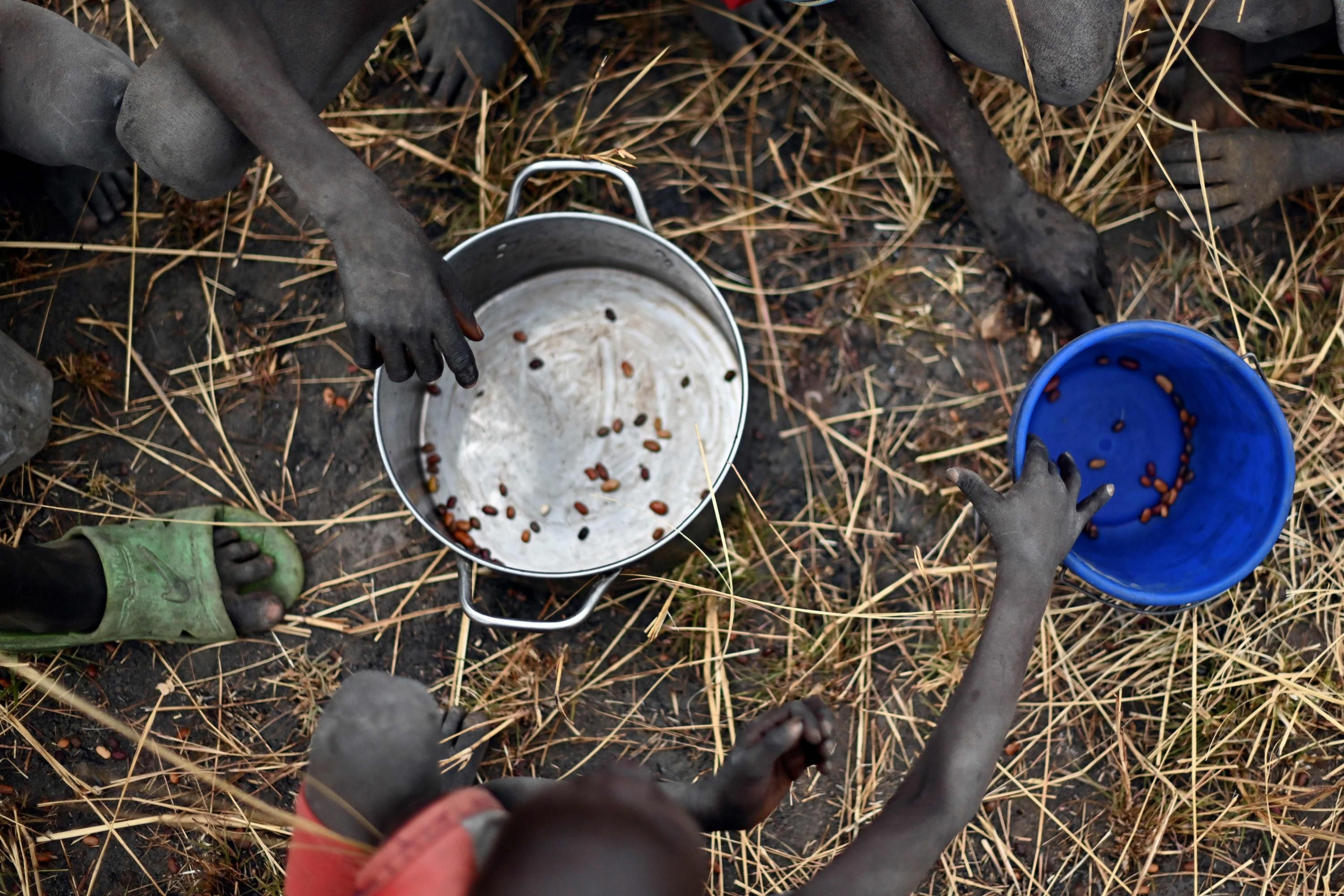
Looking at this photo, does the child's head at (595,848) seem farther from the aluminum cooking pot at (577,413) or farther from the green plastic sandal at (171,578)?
the green plastic sandal at (171,578)

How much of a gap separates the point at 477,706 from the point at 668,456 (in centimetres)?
77

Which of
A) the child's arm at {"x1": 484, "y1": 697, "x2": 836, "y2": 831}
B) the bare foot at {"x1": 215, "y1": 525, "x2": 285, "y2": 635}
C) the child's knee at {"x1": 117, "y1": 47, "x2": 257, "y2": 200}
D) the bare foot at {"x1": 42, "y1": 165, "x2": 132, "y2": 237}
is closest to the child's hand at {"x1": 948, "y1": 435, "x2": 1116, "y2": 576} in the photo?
the child's arm at {"x1": 484, "y1": 697, "x2": 836, "y2": 831}

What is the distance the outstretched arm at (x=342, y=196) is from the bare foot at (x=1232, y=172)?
173 centimetres

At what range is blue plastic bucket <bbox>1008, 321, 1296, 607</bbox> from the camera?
2.00 metres

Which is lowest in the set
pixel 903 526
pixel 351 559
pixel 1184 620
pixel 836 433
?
pixel 1184 620

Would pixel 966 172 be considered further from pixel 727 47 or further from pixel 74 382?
pixel 74 382

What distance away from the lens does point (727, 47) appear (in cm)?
248

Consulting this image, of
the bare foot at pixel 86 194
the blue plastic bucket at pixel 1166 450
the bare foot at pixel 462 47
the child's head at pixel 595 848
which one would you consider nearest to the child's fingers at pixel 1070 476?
the blue plastic bucket at pixel 1166 450

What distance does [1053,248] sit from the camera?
89.0 inches

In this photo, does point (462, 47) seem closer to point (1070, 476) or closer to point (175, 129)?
point (175, 129)

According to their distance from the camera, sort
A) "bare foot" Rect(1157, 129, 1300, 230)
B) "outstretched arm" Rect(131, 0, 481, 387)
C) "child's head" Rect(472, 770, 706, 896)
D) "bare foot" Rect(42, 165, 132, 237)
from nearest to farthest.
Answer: "child's head" Rect(472, 770, 706, 896) → "outstretched arm" Rect(131, 0, 481, 387) → "bare foot" Rect(1157, 129, 1300, 230) → "bare foot" Rect(42, 165, 132, 237)

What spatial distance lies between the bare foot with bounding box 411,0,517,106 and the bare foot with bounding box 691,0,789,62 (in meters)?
0.50

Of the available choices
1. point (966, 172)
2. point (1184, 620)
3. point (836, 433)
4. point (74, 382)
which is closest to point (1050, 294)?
point (966, 172)

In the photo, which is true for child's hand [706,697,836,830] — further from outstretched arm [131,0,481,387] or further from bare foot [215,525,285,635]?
bare foot [215,525,285,635]
